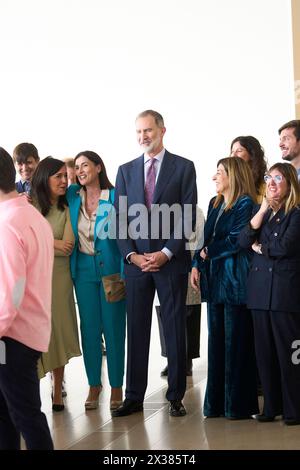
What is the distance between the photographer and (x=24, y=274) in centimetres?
321

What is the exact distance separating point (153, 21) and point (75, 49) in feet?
3.01

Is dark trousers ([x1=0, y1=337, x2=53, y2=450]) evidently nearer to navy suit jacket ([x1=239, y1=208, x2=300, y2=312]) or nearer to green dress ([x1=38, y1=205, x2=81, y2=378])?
navy suit jacket ([x1=239, y1=208, x2=300, y2=312])

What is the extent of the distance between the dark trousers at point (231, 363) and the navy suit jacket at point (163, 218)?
0.36 m

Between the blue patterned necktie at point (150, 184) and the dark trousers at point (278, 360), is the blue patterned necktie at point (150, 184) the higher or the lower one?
the higher one

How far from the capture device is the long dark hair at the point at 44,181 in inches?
209

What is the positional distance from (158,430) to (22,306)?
5.34ft

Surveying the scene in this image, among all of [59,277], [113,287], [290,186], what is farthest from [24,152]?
[290,186]

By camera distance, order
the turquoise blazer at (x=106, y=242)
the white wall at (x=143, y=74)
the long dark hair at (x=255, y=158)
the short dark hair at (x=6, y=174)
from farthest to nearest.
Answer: the white wall at (x=143, y=74), the long dark hair at (x=255, y=158), the turquoise blazer at (x=106, y=242), the short dark hair at (x=6, y=174)

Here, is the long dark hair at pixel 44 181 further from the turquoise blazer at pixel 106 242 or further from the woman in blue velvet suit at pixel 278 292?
the woman in blue velvet suit at pixel 278 292

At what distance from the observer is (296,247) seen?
4.60m

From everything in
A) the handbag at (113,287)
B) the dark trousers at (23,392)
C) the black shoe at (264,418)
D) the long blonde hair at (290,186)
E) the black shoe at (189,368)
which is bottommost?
the black shoe at (189,368)

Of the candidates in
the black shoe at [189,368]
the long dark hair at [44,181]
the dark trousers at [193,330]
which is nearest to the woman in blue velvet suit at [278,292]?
the long dark hair at [44,181]
